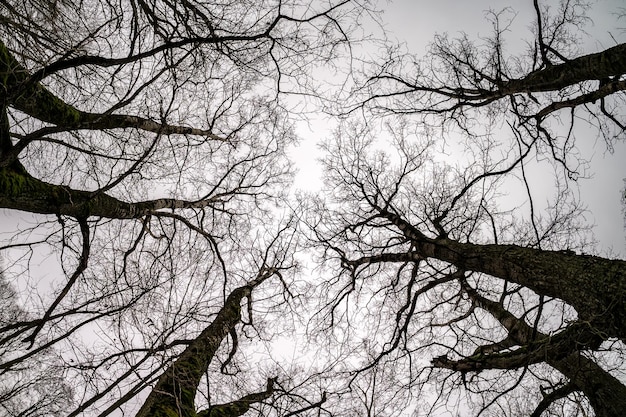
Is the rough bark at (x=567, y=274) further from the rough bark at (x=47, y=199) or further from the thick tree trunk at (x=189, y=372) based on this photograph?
the rough bark at (x=47, y=199)

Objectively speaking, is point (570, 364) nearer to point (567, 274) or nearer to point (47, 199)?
point (567, 274)

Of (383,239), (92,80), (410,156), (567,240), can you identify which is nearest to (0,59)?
(92,80)

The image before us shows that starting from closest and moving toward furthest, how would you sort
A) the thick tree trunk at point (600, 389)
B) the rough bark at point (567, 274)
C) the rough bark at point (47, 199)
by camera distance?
the rough bark at point (567, 274) → the thick tree trunk at point (600, 389) → the rough bark at point (47, 199)

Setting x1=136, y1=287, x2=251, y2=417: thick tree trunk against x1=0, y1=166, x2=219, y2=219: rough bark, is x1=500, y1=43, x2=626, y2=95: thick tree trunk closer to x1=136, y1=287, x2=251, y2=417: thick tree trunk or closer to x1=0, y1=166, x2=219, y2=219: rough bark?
x1=136, y1=287, x2=251, y2=417: thick tree trunk

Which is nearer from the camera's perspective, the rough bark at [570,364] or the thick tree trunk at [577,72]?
the rough bark at [570,364]

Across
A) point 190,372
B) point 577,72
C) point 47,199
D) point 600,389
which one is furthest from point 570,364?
point 47,199

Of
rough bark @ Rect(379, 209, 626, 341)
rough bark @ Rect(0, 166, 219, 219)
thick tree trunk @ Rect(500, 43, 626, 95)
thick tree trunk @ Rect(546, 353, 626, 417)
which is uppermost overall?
thick tree trunk @ Rect(500, 43, 626, 95)

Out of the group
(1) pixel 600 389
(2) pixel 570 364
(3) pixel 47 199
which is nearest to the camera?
(1) pixel 600 389

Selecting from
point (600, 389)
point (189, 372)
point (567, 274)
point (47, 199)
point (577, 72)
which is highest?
point (577, 72)

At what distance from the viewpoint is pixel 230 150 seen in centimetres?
771

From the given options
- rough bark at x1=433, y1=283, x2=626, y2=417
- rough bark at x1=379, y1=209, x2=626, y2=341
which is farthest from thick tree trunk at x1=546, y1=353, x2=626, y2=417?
rough bark at x1=379, y1=209, x2=626, y2=341

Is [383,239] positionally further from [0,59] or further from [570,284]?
[0,59]

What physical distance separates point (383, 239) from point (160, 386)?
4981mm

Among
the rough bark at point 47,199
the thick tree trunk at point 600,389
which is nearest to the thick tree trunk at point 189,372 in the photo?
the rough bark at point 47,199
